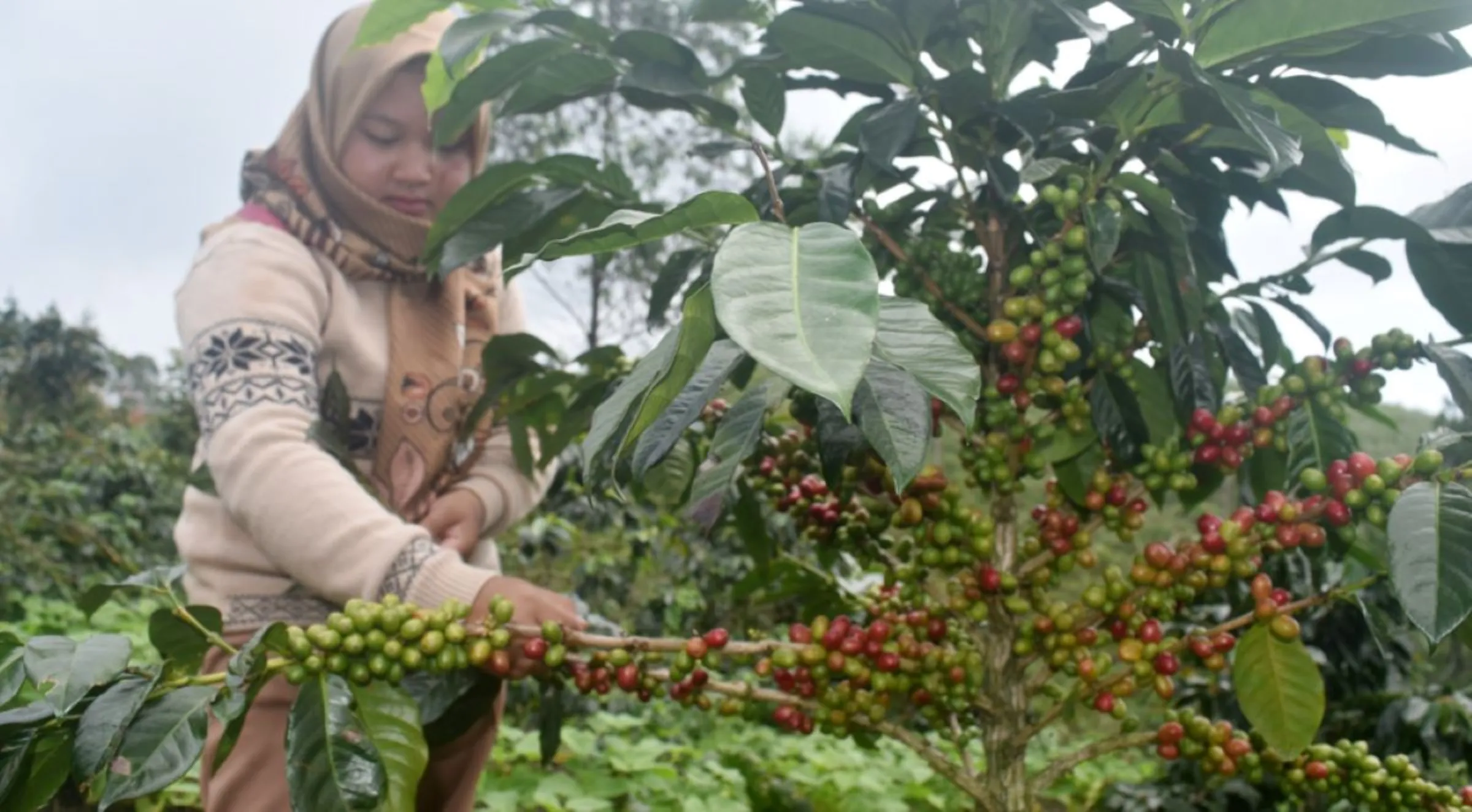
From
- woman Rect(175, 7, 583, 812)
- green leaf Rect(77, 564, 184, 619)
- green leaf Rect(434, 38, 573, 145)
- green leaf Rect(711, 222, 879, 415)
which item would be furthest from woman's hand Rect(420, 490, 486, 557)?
green leaf Rect(711, 222, 879, 415)

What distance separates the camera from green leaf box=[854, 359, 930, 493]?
1.59 ft

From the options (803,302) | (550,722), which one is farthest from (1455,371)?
(550,722)

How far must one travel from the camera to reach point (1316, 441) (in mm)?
804

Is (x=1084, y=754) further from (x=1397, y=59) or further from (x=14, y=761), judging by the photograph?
(x=14, y=761)

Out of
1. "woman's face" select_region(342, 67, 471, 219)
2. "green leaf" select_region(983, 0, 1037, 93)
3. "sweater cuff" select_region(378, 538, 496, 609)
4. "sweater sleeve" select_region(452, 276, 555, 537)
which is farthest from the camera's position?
"sweater sleeve" select_region(452, 276, 555, 537)

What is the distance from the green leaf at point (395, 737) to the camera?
0.72 m

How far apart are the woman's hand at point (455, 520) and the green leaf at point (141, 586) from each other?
440 mm

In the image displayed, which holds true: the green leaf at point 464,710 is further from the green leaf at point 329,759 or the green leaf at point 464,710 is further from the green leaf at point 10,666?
the green leaf at point 10,666

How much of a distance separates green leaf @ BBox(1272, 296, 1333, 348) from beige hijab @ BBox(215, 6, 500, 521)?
35.0 inches

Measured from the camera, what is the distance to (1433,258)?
2.61ft

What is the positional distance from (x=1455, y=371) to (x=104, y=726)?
36.2 inches

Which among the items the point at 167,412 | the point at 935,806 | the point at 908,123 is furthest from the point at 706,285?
the point at 167,412

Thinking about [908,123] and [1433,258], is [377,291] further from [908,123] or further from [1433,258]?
[1433,258]

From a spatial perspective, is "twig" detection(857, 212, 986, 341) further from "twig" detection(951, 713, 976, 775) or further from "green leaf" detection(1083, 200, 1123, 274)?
"twig" detection(951, 713, 976, 775)
